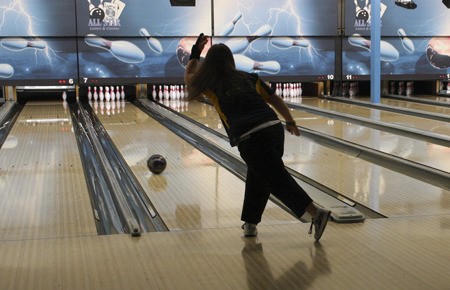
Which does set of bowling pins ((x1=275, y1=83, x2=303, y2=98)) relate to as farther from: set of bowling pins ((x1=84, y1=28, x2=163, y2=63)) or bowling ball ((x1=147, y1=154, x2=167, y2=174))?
bowling ball ((x1=147, y1=154, x2=167, y2=174))

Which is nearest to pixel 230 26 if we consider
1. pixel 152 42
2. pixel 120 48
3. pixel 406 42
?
pixel 152 42

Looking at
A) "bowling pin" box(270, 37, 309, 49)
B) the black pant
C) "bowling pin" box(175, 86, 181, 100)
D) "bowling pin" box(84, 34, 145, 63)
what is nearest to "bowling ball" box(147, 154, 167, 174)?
the black pant

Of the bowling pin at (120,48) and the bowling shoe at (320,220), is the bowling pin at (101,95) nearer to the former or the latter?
the bowling pin at (120,48)

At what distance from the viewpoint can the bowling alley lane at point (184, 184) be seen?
140 inches

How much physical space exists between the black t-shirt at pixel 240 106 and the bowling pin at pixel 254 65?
6.92 metres

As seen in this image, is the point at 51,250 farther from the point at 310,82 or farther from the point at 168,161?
the point at 310,82

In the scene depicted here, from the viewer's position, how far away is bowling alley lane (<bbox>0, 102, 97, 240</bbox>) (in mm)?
3365

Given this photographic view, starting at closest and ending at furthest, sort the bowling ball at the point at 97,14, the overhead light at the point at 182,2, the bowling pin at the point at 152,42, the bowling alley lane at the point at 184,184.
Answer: the bowling alley lane at the point at 184,184 < the bowling ball at the point at 97,14 < the bowling pin at the point at 152,42 < the overhead light at the point at 182,2

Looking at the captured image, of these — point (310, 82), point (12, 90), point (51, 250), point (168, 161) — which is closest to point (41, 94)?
point (12, 90)

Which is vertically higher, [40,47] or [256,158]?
[40,47]

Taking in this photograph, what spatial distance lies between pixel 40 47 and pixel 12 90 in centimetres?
71

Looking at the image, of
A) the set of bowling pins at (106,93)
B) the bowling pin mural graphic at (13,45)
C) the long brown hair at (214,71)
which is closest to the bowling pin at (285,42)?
the set of bowling pins at (106,93)

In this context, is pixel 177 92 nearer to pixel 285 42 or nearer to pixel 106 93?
pixel 106 93

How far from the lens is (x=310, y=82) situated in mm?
10617
